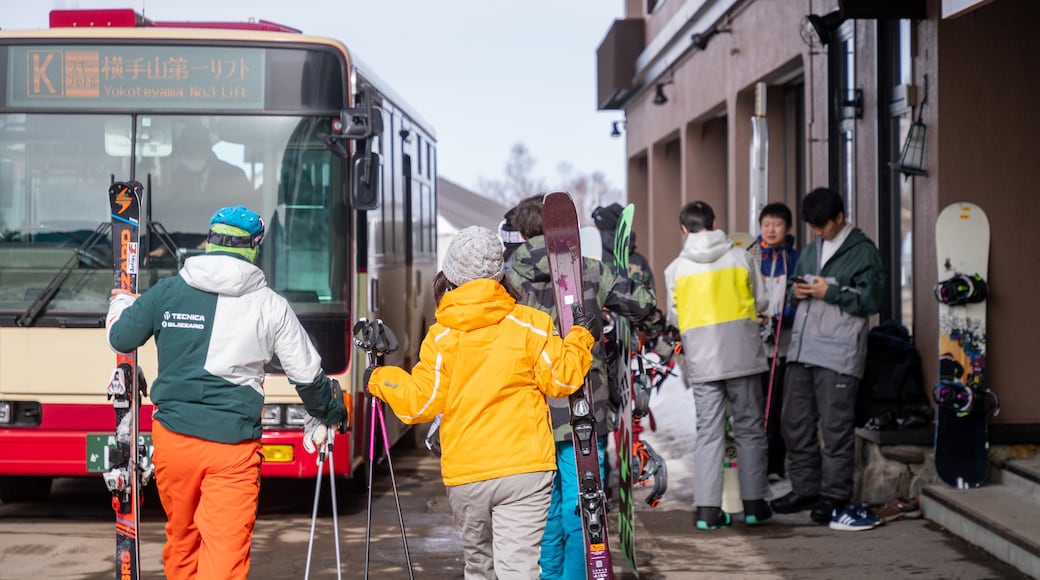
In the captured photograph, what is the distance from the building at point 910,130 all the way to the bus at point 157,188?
323 cm

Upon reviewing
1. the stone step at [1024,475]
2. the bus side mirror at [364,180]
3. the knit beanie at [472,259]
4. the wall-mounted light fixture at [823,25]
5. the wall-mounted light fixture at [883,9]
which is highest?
the wall-mounted light fixture at [823,25]

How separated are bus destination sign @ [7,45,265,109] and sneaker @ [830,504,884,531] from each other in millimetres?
4092

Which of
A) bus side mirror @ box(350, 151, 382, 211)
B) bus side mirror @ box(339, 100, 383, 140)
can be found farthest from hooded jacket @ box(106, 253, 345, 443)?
bus side mirror @ box(339, 100, 383, 140)

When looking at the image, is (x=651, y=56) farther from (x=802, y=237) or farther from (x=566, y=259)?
(x=566, y=259)

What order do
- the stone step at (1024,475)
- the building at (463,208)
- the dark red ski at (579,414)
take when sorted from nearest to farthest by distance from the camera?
the dark red ski at (579,414)
the stone step at (1024,475)
the building at (463,208)

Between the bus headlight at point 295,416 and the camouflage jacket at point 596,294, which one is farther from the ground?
the camouflage jacket at point 596,294

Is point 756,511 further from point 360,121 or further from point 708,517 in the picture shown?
point 360,121

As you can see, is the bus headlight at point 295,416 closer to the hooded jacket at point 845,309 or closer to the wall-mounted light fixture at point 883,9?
the hooded jacket at point 845,309

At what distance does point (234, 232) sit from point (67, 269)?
311 cm

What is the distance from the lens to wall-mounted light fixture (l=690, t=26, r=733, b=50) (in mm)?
15109

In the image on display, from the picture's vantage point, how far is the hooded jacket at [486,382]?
454cm

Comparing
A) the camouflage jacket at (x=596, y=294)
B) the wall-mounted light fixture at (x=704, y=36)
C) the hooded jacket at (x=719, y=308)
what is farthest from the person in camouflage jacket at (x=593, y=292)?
the wall-mounted light fixture at (x=704, y=36)

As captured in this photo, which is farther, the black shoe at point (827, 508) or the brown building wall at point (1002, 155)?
the brown building wall at point (1002, 155)

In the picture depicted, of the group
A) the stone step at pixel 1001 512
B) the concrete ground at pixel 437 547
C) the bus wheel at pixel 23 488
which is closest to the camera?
the stone step at pixel 1001 512
